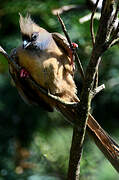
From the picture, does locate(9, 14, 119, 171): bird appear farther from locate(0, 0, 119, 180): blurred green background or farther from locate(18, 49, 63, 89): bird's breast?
locate(0, 0, 119, 180): blurred green background

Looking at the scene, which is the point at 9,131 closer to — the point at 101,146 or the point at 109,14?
the point at 101,146

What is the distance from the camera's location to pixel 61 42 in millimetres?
4059

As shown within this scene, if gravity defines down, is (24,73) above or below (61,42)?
below

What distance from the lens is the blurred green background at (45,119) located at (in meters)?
4.63

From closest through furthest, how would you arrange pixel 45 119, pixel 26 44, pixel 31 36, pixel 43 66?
pixel 43 66 < pixel 26 44 < pixel 31 36 < pixel 45 119

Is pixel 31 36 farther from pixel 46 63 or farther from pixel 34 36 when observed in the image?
pixel 46 63

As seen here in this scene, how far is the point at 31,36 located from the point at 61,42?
0.37m

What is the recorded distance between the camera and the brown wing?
4000 mm

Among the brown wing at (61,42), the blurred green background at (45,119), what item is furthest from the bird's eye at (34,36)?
the blurred green background at (45,119)

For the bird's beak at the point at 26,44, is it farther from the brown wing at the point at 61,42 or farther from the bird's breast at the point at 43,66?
the brown wing at the point at 61,42

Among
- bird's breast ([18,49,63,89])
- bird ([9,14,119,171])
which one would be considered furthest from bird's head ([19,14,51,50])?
bird's breast ([18,49,63,89])

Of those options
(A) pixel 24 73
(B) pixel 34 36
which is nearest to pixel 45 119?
(B) pixel 34 36

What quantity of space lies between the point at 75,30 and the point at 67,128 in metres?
1.28

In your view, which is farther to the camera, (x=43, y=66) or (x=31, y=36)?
(x=31, y=36)
